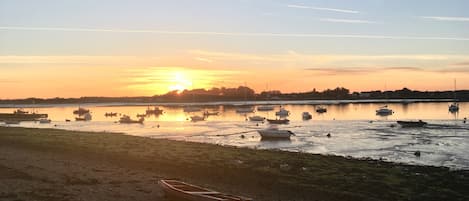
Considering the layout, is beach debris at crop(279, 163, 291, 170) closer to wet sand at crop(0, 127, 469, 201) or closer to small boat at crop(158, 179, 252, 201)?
wet sand at crop(0, 127, 469, 201)

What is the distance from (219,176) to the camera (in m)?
18.7

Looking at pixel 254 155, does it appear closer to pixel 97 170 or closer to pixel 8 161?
pixel 97 170

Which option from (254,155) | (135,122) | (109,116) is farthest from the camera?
(109,116)

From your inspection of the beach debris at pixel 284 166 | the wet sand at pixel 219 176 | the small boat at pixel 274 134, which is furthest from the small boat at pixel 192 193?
the small boat at pixel 274 134

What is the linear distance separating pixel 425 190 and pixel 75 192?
10995 mm

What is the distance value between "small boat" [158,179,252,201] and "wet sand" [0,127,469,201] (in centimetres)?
107

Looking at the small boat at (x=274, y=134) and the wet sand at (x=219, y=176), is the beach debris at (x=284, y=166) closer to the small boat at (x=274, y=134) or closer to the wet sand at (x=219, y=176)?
the wet sand at (x=219, y=176)

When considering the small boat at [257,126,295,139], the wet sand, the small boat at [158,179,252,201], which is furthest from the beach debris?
the small boat at [257,126,295,139]

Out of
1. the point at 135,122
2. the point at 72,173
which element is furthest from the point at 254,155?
the point at 135,122

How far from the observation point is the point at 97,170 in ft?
66.1

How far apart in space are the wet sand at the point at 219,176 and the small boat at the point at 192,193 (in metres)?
1.07

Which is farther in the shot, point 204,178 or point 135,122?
point 135,122

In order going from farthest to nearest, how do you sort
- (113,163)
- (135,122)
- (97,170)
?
1. (135,122)
2. (113,163)
3. (97,170)

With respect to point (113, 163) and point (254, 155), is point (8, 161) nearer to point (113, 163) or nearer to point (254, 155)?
point (113, 163)
